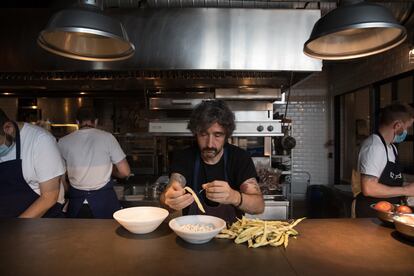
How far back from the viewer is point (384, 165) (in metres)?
2.39

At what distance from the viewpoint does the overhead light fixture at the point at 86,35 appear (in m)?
1.31

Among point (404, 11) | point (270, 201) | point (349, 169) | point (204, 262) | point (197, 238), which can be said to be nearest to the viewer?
point (204, 262)

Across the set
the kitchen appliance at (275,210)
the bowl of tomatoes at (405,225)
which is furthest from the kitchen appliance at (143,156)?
the bowl of tomatoes at (405,225)

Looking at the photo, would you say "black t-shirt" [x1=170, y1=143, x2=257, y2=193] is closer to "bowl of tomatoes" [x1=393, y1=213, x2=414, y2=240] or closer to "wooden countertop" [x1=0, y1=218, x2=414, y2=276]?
"wooden countertop" [x1=0, y1=218, x2=414, y2=276]

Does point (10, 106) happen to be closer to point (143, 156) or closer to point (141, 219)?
point (143, 156)

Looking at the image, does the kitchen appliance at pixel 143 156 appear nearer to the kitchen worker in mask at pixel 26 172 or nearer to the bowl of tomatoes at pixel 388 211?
the kitchen worker in mask at pixel 26 172

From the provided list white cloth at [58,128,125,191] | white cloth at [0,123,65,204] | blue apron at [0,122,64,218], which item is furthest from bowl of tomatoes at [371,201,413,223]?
white cloth at [58,128,125,191]

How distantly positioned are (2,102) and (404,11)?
5708 millimetres

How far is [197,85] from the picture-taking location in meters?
3.31

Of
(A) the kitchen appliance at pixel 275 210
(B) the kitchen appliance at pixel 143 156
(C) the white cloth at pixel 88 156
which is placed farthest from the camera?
(B) the kitchen appliance at pixel 143 156

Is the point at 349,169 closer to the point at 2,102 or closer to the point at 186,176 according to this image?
the point at 186,176

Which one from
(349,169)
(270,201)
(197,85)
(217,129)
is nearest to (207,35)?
(197,85)

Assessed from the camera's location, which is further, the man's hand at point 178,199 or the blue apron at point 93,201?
the blue apron at point 93,201

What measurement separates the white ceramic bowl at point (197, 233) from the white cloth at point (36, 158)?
3.29ft
